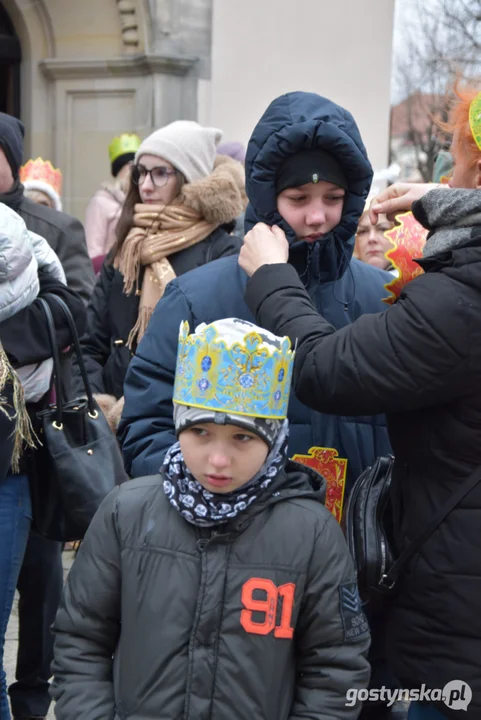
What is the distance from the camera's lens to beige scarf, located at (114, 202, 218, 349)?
4.48 m

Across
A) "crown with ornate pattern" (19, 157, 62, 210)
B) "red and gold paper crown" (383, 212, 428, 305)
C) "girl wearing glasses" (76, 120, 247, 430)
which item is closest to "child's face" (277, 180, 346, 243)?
"red and gold paper crown" (383, 212, 428, 305)

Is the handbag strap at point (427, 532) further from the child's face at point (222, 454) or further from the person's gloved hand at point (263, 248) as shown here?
the person's gloved hand at point (263, 248)

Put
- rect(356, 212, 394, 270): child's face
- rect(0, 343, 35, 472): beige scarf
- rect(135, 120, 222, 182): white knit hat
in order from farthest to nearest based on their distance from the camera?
rect(356, 212, 394, 270): child's face
rect(135, 120, 222, 182): white knit hat
rect(0, 343, 35, 472): beige scarf

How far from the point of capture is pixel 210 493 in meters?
2.25

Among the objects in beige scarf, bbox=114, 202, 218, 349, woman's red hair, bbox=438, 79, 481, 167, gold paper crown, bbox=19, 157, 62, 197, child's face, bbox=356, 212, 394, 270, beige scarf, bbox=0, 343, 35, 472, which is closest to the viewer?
woman's red hair, bbox=438, 79, 481, 167

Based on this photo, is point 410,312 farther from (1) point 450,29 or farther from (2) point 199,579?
(1) point 450,29

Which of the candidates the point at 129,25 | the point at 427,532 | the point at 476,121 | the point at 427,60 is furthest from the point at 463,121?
the point at 427,60

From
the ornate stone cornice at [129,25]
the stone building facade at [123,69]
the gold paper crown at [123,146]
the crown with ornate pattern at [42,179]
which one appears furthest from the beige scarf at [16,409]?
the ornate stone cornice at [129,25]

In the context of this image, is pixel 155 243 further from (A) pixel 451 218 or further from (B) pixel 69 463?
(A) pixel 451 218

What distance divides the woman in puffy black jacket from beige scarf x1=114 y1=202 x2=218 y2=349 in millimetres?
2094

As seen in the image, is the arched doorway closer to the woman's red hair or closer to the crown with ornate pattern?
the crown with ornate pattern

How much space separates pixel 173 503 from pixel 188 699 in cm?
39

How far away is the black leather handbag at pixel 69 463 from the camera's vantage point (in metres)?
3.19

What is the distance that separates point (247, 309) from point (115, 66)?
292 inches
